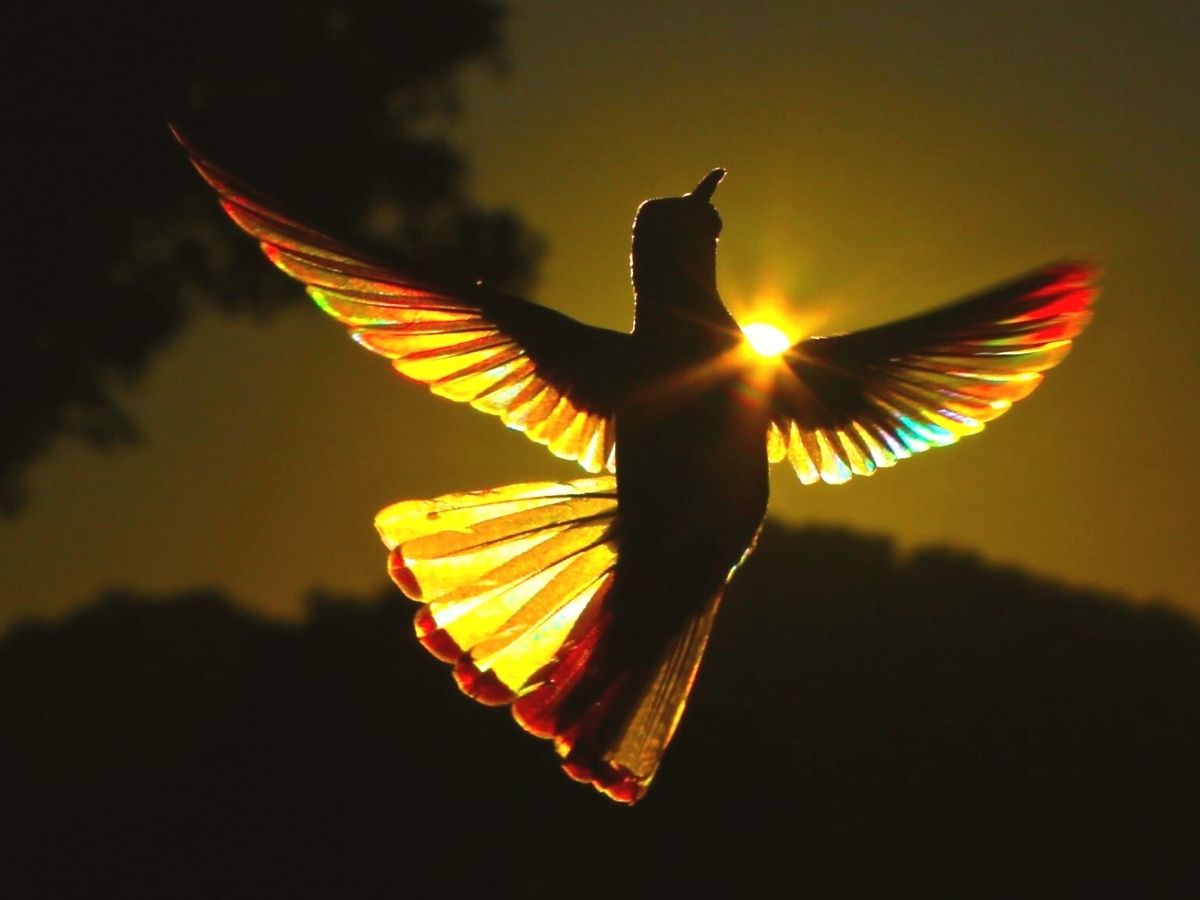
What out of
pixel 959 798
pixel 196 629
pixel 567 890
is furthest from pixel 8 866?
pixel 959 798

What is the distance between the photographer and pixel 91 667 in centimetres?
493

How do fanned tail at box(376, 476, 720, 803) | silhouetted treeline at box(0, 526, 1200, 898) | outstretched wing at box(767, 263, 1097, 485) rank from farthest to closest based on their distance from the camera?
silhouetted treeline at box(0, 526, 1200, 898), outstretched wing at box(767, 263, 1097, 485), fanned tail at box(376, 476, 720, 803)

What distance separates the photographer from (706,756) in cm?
396

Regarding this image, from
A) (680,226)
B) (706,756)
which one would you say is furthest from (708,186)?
(706,756)

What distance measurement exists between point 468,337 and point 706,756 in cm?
263

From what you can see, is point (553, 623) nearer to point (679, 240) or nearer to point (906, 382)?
point (679, 240)

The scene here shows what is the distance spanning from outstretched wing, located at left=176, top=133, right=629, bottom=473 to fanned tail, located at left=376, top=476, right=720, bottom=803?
9 cm

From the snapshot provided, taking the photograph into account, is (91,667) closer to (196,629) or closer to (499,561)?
(196,629)

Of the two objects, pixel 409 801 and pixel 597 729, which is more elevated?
pixel 409 801

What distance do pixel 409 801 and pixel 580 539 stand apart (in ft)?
11.1

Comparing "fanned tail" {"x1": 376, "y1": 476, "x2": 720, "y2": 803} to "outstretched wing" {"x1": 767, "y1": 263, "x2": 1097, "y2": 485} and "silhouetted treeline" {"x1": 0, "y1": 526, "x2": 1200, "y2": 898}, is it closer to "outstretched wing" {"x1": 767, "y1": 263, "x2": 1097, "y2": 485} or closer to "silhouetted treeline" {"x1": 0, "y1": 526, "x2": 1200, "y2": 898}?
"outstretched wing" {"x1": 767, "y1": 263, "x2": 1097, "y2": 485}

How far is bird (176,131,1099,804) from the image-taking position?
1.21 m

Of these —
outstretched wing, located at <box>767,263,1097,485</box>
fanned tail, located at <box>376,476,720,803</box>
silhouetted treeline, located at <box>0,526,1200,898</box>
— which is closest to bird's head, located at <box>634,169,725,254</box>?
outstretched wing, located at <box>767,263,1097,485</box>

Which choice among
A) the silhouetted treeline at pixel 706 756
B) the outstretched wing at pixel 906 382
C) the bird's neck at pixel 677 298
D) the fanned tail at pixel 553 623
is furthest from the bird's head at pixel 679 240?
the silhouetted treeline at pixel 706 756
